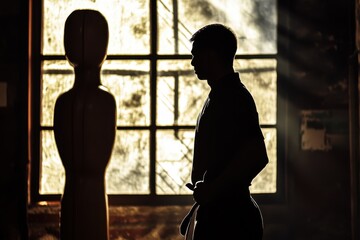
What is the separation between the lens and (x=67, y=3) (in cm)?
359

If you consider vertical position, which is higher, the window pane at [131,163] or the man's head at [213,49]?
the man's head at [213,49]

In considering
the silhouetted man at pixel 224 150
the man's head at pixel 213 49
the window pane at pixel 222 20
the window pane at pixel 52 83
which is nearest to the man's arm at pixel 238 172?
the silhouetted man at pixel 224 150

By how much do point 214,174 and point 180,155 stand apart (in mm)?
1611

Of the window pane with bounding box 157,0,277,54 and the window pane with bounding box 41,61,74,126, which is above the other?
the window pane with bounding box 157,0,277,54

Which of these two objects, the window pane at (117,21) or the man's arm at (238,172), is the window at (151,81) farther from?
the man's arm at (238,172)

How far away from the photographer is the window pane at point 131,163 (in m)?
3.59

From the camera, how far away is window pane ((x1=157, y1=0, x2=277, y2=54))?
11.8 ft

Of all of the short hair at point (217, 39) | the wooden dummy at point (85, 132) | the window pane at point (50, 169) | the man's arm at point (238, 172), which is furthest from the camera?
the window pane at point (50, 169)

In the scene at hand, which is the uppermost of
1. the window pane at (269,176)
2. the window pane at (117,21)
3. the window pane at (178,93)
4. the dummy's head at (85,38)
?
the window pane at (117,21)

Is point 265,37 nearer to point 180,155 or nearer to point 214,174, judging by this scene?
point 180,155

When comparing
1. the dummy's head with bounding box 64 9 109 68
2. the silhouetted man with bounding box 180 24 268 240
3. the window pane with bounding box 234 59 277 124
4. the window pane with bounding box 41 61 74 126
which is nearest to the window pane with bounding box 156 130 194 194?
the window pane with bounding box 234 59 277 124

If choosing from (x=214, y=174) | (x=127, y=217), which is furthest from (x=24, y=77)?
(x=214, y=174)

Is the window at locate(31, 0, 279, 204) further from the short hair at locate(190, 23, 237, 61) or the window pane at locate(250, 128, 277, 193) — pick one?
the short hair at locate(190, 23, 237, 61)

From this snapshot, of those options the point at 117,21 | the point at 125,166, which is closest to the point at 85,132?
the point at 125,166
